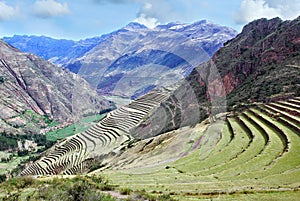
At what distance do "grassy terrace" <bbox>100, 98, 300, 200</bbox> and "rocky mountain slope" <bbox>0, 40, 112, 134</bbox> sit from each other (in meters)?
105

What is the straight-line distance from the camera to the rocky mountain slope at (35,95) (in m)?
125

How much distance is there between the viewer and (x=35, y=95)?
151375mm

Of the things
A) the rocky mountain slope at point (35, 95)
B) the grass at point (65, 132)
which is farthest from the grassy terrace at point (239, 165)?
the rocky mountain slope at point (35, 95)

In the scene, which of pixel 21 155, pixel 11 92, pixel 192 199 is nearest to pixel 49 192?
pixel 192 199

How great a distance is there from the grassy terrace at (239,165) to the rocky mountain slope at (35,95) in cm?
10524

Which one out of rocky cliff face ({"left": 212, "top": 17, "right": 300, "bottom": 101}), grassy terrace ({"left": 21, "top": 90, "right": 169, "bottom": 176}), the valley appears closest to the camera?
the valley

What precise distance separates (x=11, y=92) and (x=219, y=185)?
475ft

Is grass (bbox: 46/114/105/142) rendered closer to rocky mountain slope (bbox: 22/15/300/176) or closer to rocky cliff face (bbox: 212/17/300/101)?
rocky mountain slope (bbox: 22/15/300/176)

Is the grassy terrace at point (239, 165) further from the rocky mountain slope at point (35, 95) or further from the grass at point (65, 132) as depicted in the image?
the rocky mountain slope at point (35, 95)

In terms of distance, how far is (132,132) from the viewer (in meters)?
53.7

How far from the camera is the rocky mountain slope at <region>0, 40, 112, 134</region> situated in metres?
125

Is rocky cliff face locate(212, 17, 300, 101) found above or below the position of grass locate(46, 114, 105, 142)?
above

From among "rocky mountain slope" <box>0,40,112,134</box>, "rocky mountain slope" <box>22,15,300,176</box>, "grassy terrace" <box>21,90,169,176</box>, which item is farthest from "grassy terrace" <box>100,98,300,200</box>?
"rocky mountain slope" <box>0,40,112,134</box>

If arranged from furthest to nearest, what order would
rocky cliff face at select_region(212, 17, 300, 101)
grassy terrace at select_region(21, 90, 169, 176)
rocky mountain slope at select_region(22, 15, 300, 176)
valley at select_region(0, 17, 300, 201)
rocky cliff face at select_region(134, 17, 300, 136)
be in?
grassy terrace at select_region(21, 90, 169, 176)
rocky cliff face at select_region(212, 17, 300, 101)
rocky cliff face at select_region(134, 17, 300, 136)
rocky mountain slope at select_region(22, 15, 300, 176)
valley at select_region(0, 17, 300, 201)
